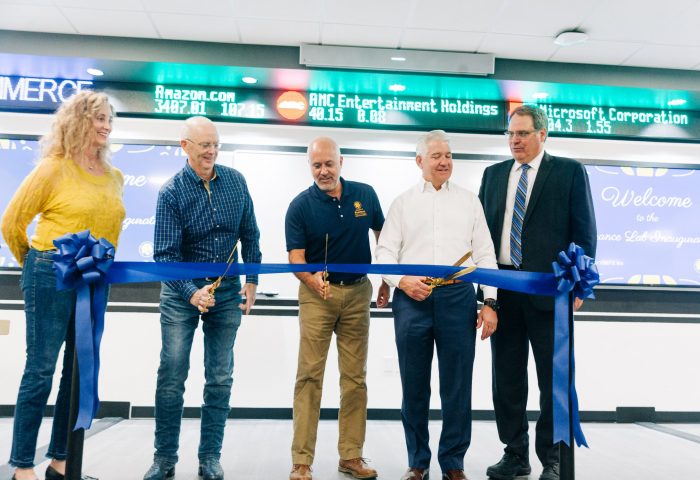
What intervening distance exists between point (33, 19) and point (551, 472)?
4.20m

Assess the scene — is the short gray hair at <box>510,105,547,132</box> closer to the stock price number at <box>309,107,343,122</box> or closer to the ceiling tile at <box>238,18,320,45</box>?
the ceiling tile at <box>238,18,320,45</box>

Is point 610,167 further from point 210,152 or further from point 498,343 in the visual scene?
point 210,152

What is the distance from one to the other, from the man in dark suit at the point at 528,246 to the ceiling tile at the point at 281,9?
5.22ft

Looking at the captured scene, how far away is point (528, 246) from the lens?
8.39 ft

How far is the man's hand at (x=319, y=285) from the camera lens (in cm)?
251

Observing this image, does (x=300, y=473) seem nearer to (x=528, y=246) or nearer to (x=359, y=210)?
(x=359, y=210)

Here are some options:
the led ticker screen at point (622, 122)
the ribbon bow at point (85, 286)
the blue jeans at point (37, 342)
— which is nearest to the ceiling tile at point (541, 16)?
the led ticker screen at point (622, 122)

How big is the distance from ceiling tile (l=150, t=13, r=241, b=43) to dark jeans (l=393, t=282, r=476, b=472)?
8.08 ft

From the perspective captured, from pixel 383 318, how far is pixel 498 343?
68.1 inches

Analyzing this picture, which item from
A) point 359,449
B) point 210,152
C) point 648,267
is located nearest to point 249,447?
point 359,449

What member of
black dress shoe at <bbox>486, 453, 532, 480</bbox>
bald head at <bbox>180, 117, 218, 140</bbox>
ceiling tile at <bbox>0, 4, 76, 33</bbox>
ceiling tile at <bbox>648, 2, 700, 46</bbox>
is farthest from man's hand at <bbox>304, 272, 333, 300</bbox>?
ceiling tile at <bbox>648, 2, 700, 46</bbox>

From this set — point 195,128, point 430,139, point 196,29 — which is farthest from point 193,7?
point 430,139

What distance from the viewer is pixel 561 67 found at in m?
4.16

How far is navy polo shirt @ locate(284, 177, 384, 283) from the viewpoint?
2.62m
